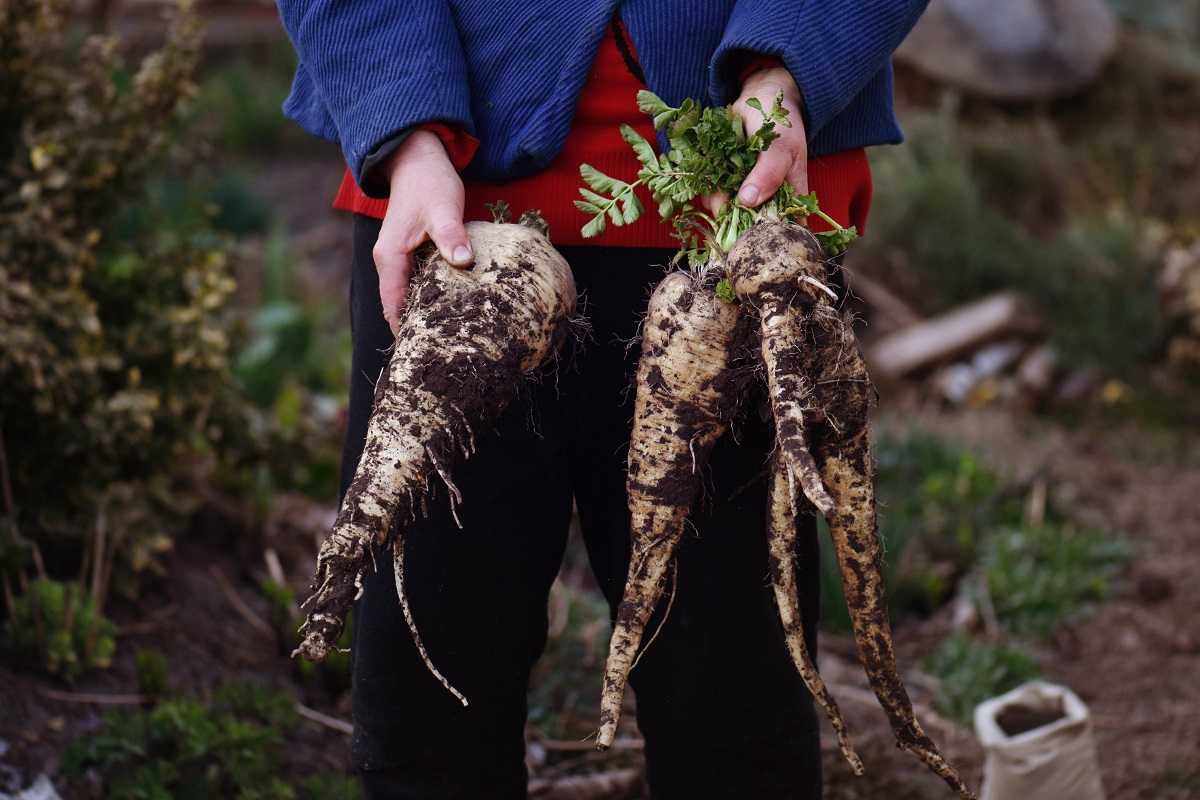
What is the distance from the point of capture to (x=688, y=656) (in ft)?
4.88

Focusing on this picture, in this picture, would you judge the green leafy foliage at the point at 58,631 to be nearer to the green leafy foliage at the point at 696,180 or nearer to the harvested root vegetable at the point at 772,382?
the harvested root vegetable at the point at 772,382

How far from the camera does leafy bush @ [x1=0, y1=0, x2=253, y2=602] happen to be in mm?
2527

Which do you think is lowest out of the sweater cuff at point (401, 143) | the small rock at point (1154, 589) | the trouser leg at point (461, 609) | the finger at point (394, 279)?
the small rock at point (1154, 589)

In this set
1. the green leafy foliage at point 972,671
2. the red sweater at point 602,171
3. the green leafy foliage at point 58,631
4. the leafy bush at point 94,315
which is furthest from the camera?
the green leafy foliage at point 972,671

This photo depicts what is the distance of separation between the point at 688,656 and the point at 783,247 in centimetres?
57

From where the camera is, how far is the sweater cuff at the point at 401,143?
4.42 feet

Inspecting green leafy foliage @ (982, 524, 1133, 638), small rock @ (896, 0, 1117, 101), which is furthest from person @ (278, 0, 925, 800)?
small rock @ (896, 0, 1117, 101)

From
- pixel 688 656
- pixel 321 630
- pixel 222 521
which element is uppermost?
pixel 222 521

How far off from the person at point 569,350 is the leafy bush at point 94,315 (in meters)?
1.26

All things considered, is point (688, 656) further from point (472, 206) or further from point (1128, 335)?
point (1128, 335)

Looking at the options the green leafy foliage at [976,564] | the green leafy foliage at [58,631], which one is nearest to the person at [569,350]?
the green leafy foliage at [58,631]

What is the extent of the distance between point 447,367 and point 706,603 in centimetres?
48

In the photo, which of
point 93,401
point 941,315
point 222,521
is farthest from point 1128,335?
point 93,401

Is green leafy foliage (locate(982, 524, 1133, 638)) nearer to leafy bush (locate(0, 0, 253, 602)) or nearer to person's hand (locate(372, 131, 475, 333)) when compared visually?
leafy bush (locate(0, 0, 253, 602))
